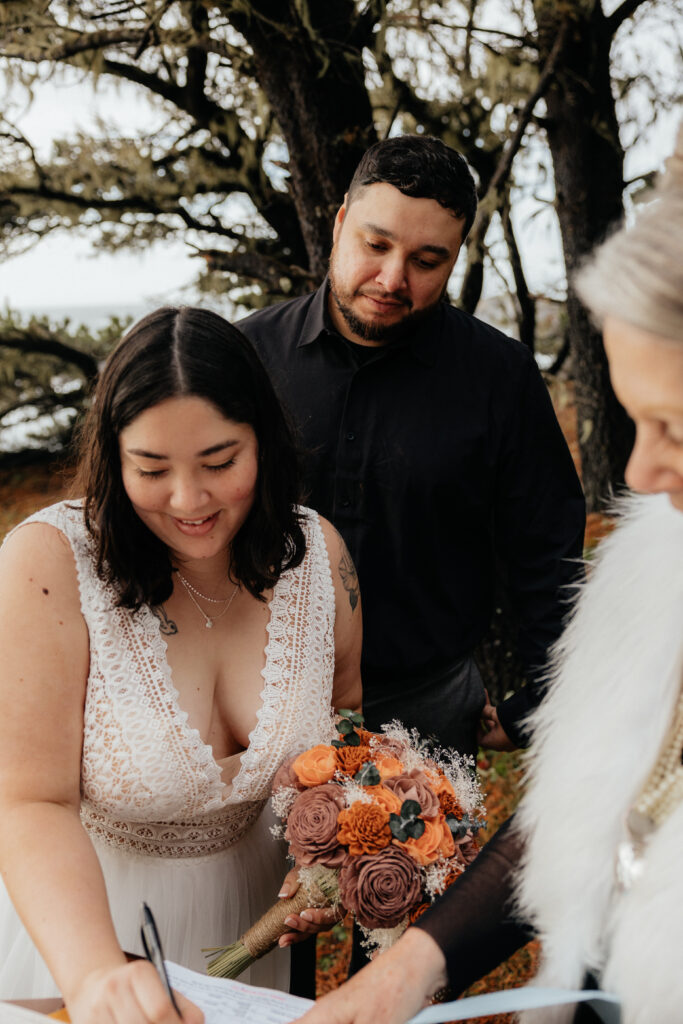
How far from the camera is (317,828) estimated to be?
1.60 metres

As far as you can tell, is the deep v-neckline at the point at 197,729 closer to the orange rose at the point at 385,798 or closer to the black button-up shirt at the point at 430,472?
the orange rose at the point at 385,798

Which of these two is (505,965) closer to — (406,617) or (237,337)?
(406,617)

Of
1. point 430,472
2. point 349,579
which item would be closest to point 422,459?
point 430,472

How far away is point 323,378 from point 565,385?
9.87ft

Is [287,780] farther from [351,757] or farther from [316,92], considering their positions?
[316,92]

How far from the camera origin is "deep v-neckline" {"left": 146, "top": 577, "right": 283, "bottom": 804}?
5.84ft

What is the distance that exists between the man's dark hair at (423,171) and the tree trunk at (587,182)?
4.60ft

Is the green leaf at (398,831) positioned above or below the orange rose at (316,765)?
below

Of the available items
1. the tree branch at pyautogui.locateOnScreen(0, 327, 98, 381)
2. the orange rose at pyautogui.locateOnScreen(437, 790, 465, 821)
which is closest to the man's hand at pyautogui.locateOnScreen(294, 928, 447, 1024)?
the orange rose at pyautogui.locateOnScreen(437, 790, 465, 821)

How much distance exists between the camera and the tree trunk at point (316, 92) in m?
3.24

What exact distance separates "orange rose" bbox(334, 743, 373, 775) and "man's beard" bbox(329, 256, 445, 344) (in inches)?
50.2

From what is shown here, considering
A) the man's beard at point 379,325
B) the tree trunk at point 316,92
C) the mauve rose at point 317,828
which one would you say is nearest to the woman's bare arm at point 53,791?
the mauve rose at point 317,828

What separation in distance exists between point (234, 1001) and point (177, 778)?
457mm

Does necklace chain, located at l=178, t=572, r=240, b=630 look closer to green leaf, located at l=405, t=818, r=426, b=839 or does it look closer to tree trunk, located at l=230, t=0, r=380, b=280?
green leaf, located at l=405, t=818, r=426, b=839
